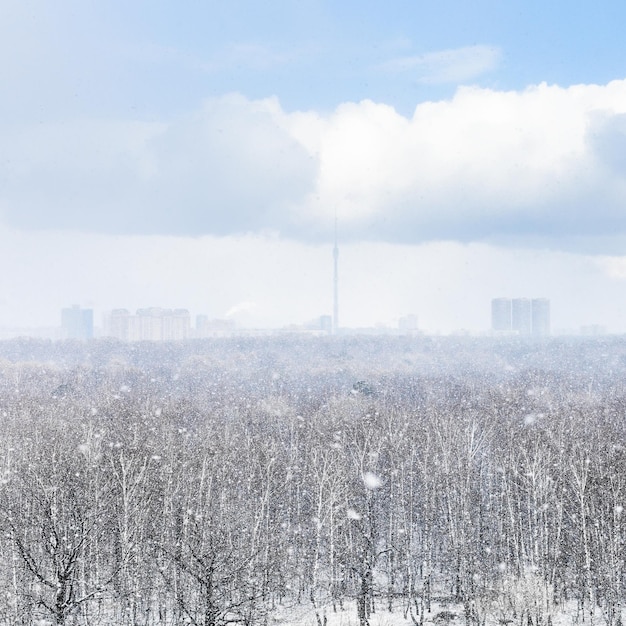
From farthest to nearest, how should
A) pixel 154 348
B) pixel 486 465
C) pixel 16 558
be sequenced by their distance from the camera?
pixel 154 348, pixel 486 465, pixel 16 558

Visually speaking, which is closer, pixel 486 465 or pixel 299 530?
pixel 299 530

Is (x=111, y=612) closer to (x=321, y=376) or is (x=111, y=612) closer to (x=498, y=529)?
(x=498, y=529)

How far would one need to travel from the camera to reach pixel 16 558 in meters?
29.0

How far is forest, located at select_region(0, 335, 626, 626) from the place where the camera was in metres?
28.2

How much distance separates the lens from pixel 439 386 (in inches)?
3565

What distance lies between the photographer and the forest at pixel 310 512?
92.4ft

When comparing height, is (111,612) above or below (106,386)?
below

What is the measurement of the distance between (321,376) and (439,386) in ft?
111

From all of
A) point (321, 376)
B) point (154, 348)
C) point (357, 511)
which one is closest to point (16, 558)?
point (357, 511)

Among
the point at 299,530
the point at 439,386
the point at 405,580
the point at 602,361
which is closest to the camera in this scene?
the point at 405,580

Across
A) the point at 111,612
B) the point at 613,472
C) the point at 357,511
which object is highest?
the point at 613,472

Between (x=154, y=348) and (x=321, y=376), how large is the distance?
6218 centimetres

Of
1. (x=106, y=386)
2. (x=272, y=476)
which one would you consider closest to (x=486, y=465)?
(x=272, y=476)

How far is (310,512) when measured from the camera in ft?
131
